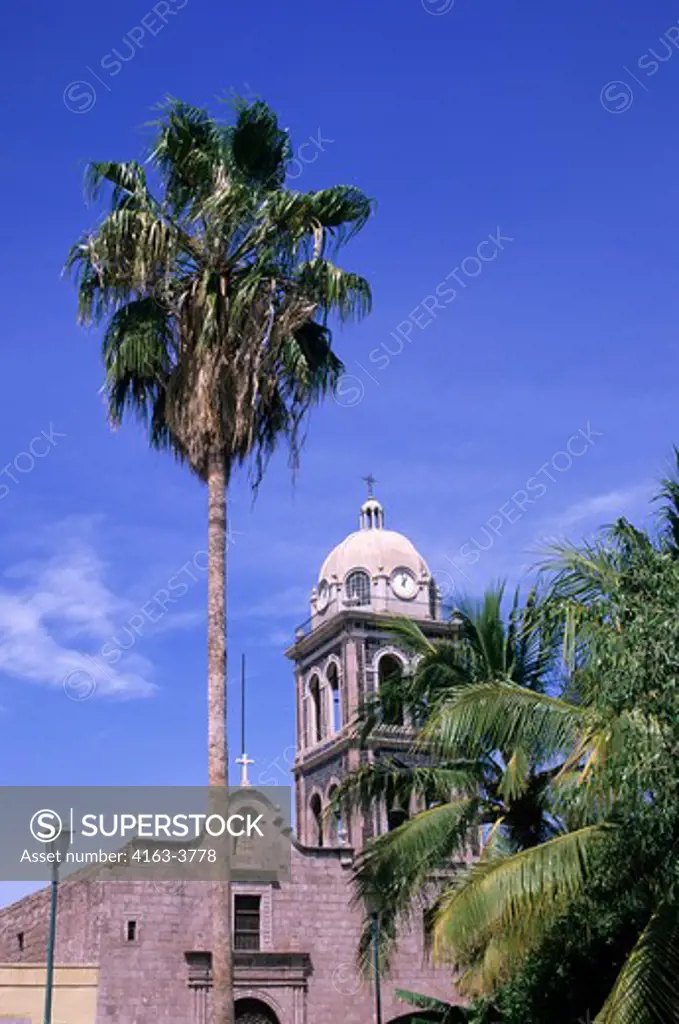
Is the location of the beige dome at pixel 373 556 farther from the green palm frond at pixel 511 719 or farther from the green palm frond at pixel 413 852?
the green palm frond at pixel 511 719

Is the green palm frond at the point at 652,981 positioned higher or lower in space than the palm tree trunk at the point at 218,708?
lower

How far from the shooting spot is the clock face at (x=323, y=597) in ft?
Result: 150

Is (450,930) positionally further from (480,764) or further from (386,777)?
(386,777)

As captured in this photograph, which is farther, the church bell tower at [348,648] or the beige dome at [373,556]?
the beige dome at [373,556]

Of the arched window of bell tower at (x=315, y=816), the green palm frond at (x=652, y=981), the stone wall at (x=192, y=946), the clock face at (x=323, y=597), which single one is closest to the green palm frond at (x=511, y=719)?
the green palm frond at (x=652, y=981)

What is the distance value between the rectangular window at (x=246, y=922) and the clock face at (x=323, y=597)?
1265 cm

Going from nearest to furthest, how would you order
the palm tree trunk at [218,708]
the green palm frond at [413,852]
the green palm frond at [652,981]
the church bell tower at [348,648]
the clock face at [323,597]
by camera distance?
the green palm frond at [652,981] → the palm tree trunk at [218,708] → the green palm frond at [413,852] → the church bell tower at [348,648] → the clock face at [323,597]

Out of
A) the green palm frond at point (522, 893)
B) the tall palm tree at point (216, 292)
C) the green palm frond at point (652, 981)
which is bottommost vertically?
the green palm frond at point (652, 981)

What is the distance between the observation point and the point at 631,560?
13109 millimetres

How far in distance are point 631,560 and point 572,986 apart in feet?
19.7

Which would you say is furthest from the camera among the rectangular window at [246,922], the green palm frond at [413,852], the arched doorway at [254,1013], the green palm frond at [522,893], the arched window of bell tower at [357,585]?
the arched window of bell tower at [357,585]

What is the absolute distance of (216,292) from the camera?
15125 millimetres

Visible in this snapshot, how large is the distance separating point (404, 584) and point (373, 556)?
1541mm

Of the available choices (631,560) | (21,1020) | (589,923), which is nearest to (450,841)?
(589,923)
